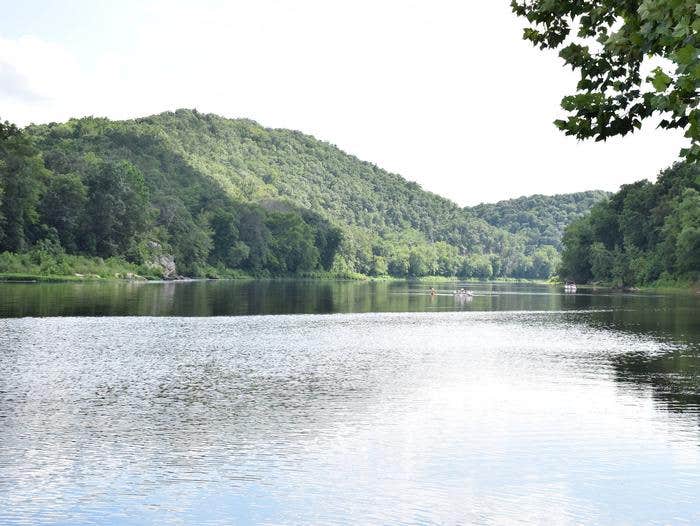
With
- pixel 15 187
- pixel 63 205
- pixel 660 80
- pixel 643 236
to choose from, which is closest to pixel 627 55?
pixel 660 80

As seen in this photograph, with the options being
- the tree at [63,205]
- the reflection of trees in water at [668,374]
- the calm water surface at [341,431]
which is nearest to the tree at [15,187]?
the tree at [63,205]

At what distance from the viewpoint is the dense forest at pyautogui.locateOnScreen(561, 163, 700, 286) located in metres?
134

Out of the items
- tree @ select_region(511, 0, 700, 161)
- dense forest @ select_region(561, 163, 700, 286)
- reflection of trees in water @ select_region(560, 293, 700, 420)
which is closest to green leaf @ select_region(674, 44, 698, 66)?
tree @ select_region(511, 0, 700, 161)

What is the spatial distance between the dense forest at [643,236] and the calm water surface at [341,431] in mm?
93326

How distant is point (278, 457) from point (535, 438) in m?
6.65

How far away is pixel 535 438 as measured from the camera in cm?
2178

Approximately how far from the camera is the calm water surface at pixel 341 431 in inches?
625

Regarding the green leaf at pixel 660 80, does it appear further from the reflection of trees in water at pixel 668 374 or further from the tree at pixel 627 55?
the reflection of trees in water at pixel 668 374

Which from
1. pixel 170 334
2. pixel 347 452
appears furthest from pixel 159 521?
pixel 170 334

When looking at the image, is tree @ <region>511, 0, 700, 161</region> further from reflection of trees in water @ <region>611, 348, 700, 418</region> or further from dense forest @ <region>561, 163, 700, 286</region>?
dense forest @ <region>561, 163, 700, 286</region>

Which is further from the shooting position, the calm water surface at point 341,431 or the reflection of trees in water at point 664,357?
the reflection of trees in water at point 664,357

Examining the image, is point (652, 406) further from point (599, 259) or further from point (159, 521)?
point (599, 259)

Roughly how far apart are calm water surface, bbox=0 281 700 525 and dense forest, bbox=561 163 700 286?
93.3 m

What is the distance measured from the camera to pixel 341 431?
72.6 ft
